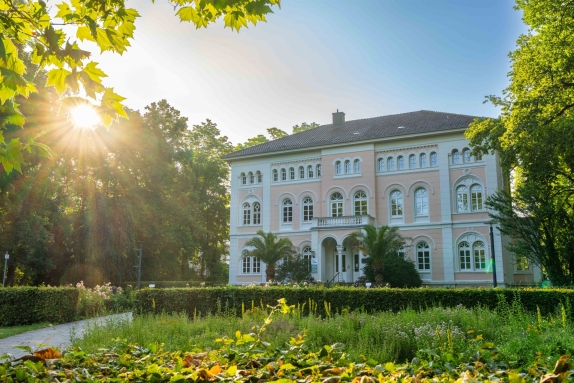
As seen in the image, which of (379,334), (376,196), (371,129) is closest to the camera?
(379,334)

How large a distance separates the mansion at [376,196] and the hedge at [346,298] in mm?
18778

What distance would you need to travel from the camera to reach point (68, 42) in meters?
3.81

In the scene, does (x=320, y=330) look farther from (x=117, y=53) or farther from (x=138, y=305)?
(x=138, y=305)

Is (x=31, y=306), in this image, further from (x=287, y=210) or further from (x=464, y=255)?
(x=464, y=255)

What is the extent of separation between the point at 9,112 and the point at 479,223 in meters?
32.1

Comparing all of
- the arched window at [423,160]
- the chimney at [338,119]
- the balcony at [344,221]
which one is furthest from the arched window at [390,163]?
the chimney at [338,119]

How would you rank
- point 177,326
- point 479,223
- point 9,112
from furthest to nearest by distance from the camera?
point 479,223 < point 177,326 < point 9,112

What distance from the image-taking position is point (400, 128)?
36.0m

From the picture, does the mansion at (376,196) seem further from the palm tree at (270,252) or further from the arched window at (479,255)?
the palm tree at (270,252)

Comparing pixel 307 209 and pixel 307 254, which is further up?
pixel 307 209

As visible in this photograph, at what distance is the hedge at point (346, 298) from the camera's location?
1254 cm

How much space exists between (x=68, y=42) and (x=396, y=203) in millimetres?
33081

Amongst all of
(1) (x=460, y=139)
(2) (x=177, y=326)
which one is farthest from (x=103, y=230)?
(2) (x=177, y=326)

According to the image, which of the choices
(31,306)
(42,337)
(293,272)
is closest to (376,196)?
(293,272)
